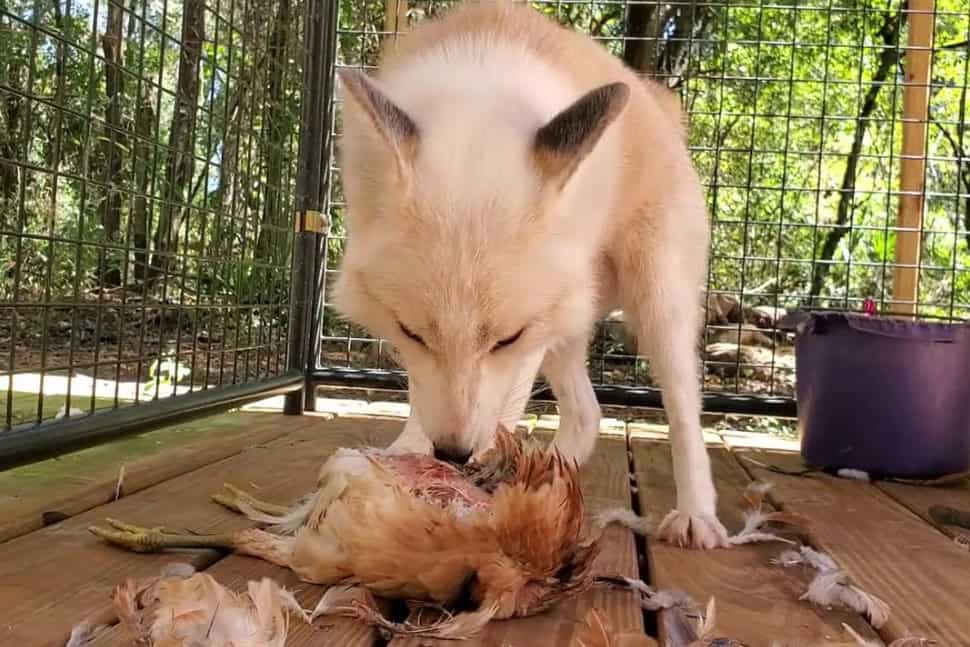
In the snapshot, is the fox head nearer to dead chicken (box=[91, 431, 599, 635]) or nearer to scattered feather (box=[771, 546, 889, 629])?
dead chicken (box=[91, 431, 599, 635])

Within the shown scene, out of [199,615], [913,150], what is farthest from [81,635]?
[913,150]

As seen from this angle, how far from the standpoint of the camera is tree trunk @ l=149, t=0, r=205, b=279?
A: 2.37 m

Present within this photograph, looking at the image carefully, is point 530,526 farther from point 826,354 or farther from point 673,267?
point 826,354

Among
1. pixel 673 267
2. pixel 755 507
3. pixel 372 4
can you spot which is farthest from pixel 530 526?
pixel 372 4

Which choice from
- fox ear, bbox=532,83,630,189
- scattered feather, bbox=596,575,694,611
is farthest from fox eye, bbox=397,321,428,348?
scattered feather, bbox=596,575,694,611

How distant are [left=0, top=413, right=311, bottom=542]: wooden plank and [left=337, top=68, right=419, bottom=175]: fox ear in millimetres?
826

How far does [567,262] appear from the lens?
1683 mm

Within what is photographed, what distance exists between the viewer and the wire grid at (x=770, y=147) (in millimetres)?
3557

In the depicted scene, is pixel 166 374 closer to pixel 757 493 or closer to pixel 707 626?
pixel 757 493

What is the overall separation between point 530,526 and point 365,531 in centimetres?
20

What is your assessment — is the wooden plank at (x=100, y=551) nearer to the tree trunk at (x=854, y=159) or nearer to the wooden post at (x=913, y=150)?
the wooden post at (x=913, y=150)

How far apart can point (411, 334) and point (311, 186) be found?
1753 millimetres

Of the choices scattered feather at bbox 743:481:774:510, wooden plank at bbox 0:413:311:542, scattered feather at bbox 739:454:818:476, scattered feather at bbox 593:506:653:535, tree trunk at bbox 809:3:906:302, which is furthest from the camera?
tree trunk at bbox 809:3:906:302

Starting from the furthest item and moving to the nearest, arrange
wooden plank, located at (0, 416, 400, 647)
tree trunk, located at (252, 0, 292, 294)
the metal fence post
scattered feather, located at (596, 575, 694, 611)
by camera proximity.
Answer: the metal fence post < tree trunk, located at (252, 0, 292, 294) < scattered feather, located at (596, 575, 694, 611) < wooden plank, located at (0, 416, 400, 647)
